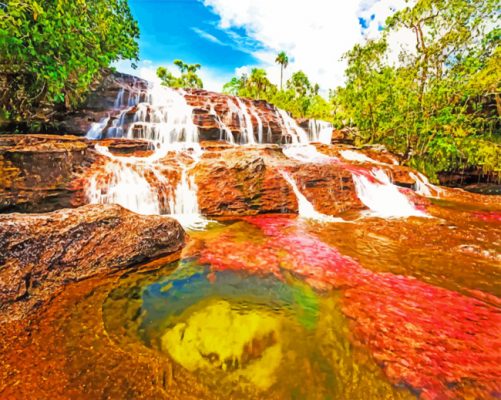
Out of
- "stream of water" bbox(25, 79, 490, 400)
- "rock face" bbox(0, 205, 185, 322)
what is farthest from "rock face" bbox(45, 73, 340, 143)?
"rock face" bbox(0, 205, 185, 322)

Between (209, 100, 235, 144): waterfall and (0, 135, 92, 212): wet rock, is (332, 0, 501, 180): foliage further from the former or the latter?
(0, 135, 92, 212): wet rock

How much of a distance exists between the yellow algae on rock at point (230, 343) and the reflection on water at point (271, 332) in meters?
0.01

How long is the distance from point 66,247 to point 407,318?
481 centimetres

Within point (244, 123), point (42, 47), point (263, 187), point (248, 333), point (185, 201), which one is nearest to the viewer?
point (248, 333)

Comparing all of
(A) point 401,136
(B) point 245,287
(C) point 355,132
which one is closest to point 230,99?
(C) point 355,132

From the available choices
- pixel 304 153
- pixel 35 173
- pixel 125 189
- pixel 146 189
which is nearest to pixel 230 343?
pixel 146 189

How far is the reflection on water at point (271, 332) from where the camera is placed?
6.92 ft

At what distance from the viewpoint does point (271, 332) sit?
2797mm

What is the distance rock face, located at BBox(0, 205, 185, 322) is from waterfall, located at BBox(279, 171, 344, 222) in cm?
475

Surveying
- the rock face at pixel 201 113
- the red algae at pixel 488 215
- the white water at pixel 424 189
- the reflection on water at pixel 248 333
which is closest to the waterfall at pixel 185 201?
the reflection on water at pixel 248 333

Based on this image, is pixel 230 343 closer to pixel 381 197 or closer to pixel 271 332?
pixel 271 332

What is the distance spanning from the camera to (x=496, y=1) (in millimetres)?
13438

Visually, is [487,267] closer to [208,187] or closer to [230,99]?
[208,187]

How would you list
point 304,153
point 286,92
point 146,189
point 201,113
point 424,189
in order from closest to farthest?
point 146,189 < point 424,189 < point 304,153 < point 201,113 < point 286,92
